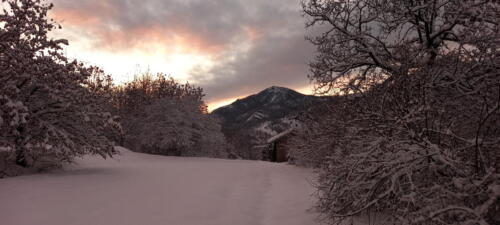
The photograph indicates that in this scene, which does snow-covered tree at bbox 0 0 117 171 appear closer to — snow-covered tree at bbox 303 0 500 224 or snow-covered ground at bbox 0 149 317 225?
snow-covered ground at bbox 0 149 317 225

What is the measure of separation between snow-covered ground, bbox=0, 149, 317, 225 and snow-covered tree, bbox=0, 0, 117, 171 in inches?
49.3

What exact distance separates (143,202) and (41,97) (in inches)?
256

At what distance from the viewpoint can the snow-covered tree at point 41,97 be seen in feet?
39.8

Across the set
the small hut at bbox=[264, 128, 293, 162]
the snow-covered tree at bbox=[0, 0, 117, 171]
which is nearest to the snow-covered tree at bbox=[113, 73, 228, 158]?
the small hut at bbox=[264, 128, 293, 162]

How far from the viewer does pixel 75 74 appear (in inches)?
527

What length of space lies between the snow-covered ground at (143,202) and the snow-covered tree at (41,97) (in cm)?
125

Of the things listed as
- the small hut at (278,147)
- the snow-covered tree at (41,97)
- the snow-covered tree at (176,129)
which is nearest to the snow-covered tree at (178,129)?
the snow-covered tree at (176,129)

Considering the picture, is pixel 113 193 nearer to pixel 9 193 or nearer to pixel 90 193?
pixel 90 193

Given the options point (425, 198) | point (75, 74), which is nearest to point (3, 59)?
point (75, 74)

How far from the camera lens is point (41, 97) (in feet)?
43.7

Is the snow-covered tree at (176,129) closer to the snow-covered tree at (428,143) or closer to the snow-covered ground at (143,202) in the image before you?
the snow-covered ground at (143,202)

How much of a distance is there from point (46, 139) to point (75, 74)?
256 cm

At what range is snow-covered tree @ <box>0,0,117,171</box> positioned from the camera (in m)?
12.1

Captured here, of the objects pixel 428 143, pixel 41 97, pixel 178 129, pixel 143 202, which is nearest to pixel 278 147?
pixel 178 129
